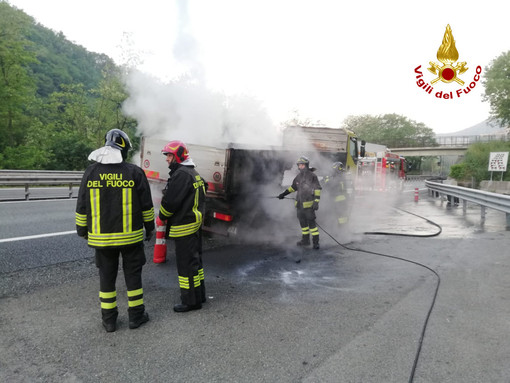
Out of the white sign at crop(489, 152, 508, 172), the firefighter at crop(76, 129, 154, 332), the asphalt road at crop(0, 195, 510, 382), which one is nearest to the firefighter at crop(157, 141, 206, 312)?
the asphalt road at crop(0, 195, 510, 382)

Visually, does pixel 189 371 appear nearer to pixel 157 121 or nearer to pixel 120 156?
pixel 120 156

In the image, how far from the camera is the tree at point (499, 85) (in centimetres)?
3744

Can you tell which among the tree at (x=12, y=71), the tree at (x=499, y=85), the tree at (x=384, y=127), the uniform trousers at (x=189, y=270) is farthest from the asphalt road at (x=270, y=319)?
the tree at (x=384, y=127)

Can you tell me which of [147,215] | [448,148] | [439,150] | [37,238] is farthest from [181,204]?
[439,150]

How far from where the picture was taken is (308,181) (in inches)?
269

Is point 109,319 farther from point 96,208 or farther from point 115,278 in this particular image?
point 96,208

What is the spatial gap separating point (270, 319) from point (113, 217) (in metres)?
1.77

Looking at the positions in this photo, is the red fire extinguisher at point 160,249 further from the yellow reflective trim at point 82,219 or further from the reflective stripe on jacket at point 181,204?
the yellow reflective trim at point 82,219

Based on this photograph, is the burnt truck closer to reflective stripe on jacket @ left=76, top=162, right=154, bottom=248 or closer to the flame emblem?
reflective stripe on jacket @ left=76, top=162, right=154, bottom=248

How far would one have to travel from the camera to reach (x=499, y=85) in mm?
37281

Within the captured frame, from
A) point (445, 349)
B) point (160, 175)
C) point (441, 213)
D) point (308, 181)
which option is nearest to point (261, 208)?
point (308, 181)

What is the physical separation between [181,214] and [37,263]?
8.79ft

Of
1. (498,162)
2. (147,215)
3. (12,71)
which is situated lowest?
(147,215)

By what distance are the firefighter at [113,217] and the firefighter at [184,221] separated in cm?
35
